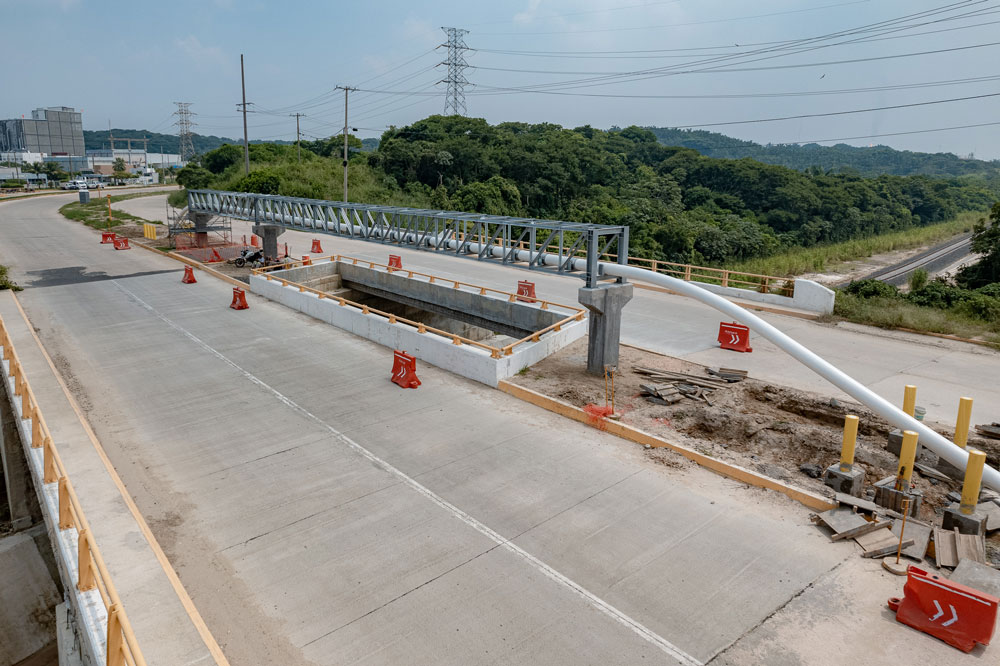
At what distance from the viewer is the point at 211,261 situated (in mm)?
35188

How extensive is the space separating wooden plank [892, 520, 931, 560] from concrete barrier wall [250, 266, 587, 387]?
9096 millimetres

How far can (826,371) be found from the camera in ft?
39.9

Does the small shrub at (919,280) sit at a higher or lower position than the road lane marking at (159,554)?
higher

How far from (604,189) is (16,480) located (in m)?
67.4

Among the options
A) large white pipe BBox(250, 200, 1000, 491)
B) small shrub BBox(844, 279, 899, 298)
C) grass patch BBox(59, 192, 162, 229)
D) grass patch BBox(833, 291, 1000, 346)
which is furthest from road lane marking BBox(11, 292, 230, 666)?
grass patch BBox(59, 192, 162, 229)

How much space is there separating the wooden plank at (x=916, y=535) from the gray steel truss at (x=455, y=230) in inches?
336

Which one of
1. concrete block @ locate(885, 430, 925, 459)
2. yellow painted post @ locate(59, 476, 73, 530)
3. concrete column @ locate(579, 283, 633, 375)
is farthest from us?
concrete column @ locate(579, 283, 633, 375)

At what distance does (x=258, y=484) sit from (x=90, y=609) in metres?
3.97

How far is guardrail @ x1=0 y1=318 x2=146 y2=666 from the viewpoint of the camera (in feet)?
19.7

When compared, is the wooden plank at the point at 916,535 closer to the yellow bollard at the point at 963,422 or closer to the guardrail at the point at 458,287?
the yellow bollard at the point at 963,422

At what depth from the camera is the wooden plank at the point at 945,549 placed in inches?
348

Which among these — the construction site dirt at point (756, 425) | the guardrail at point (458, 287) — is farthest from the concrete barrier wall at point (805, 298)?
the construction site dirt at point (756, 425)

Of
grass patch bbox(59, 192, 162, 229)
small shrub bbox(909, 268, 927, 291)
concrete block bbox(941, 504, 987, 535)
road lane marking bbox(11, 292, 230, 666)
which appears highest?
grass patch bbox(59, 192, 162, 229)

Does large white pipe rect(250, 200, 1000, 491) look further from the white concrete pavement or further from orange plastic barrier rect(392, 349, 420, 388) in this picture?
orange plastic barrier rect(392, 349, 420, 388)
